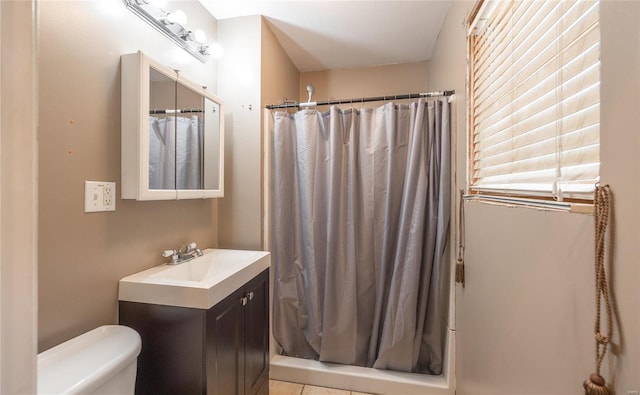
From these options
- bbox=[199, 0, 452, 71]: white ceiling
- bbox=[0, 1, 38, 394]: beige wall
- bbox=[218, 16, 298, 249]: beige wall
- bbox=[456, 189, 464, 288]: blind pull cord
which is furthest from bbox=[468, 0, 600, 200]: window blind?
bbox=[218, 16, 298, 249]: beige wall

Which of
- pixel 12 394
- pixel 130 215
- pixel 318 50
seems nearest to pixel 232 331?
pixel 130 215

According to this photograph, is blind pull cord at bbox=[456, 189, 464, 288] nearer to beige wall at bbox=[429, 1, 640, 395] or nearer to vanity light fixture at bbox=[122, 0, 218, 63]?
beige wall at bbox=[429, 1, 640, 395]

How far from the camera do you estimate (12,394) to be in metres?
0.30

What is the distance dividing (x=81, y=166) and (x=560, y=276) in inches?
61.5

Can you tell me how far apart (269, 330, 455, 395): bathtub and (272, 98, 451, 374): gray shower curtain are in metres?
0.06

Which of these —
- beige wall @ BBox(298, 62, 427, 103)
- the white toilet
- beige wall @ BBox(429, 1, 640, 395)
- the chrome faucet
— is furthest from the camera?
beige wall @ BBox(298, 62, 427, 103)

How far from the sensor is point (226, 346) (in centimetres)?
118

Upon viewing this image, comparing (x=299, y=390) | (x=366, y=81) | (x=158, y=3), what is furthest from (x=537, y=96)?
(x=299, y=390)

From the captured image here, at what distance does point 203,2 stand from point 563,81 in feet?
6.27

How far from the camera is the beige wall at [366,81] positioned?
7.93 feet

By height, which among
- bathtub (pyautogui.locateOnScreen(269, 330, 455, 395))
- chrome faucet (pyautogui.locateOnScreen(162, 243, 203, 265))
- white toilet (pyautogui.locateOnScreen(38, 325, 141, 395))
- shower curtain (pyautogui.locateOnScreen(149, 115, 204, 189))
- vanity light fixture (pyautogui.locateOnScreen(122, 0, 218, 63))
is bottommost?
bathtub (pyautogui.locateOnScreen(269, 330, 455, 395))

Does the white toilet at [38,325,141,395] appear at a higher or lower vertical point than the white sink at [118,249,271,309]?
lower

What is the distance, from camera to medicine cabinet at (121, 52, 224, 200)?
1168mm

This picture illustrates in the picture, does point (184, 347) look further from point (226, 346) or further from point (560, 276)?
point (560, 276)
